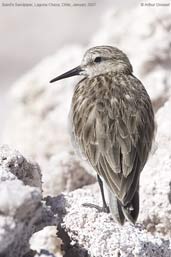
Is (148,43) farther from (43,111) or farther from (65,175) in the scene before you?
(65,175)

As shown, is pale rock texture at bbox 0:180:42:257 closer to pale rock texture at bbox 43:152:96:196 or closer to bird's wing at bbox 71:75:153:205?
bird's wing at bbox 71:75:153:205

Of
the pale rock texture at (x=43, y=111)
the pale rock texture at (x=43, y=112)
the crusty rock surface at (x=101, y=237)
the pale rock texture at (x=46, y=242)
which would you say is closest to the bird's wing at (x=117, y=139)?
the crusty rock surface at (x=101, y=237)

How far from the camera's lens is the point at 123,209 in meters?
5.46

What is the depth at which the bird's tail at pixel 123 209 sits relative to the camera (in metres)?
5.33

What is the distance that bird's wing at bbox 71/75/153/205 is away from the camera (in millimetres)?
5762

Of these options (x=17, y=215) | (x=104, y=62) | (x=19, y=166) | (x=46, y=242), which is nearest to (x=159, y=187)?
(x=19, y=166)

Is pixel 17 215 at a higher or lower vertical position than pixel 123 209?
lower

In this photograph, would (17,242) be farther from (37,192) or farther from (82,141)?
(82,141)

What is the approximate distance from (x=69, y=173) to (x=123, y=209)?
1.44 m

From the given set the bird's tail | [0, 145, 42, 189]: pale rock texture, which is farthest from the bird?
[0, 145, 42, 189]: pale rock texture

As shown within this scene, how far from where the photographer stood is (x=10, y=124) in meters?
9.02

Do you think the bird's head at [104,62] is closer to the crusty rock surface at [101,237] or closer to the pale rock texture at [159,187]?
the pale rock texture at [159,187]

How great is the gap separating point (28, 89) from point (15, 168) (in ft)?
12.0

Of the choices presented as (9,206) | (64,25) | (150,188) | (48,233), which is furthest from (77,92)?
(64,25)
